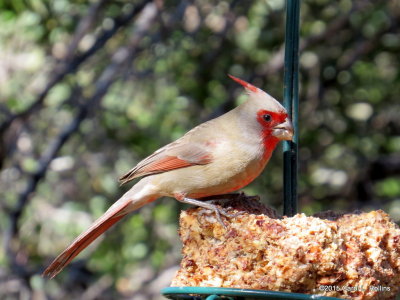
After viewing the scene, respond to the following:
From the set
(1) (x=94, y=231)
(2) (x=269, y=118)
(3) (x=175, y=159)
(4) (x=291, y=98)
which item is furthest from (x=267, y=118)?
(1) (x=94, y=231)

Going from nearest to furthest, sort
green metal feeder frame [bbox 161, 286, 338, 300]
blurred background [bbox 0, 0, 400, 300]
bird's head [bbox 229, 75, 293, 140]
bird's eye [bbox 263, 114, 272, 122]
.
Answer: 1. green metal feeder frame [bbox 161, 286, 338, 300]
2. bird's head [bbox 229, 75, 293, 140]
3. bird's eye [bbox 263, 114, 272, 122]
4. blurred background [bbox 0, 0, 400, 300]

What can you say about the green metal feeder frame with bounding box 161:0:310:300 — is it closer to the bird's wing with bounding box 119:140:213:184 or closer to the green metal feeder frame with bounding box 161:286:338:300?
the green metal feeder frame with bounding box 161:286:338:300

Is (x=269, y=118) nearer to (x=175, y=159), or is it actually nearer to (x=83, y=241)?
(x=175, y=159)

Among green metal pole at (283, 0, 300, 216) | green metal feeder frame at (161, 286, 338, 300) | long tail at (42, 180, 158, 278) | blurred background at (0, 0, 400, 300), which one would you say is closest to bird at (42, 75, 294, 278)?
long tail at (42, 180, 158, 278)

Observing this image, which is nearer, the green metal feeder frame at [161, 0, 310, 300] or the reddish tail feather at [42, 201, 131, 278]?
the green metal feeder frame at [161, 0, 310, 300]

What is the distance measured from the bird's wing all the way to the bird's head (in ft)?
1.01

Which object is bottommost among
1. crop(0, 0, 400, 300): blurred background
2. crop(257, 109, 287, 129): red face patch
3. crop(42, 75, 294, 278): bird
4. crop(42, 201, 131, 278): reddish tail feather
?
crop(42, 201, 131, 278): reddish tail feather

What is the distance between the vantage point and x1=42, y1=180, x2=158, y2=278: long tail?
13.7 feet

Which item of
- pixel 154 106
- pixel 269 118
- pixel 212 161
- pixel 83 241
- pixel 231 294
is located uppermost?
pixel 154 106

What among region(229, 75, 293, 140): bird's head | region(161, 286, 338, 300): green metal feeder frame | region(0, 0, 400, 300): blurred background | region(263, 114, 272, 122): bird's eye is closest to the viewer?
region(161, 286, 338, 300): green metal feeder frame

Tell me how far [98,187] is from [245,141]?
393 centimetres

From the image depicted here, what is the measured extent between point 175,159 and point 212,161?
0.27 m

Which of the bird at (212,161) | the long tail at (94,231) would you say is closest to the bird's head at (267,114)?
the bird at (212,161)

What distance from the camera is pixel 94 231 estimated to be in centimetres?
436
